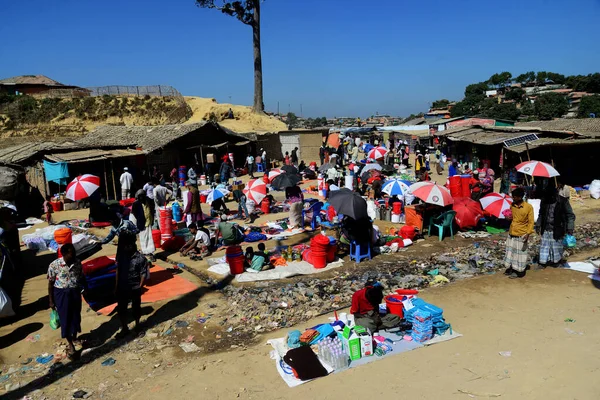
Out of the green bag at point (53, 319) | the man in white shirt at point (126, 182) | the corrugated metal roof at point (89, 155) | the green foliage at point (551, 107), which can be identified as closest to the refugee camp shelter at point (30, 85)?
the corrugated metal roof at point (89, 155)

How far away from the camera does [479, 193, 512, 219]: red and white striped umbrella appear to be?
9849 millimetres

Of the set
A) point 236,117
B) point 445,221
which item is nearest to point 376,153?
point 445,221

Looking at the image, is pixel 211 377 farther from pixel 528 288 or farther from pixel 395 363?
pixel 528 288

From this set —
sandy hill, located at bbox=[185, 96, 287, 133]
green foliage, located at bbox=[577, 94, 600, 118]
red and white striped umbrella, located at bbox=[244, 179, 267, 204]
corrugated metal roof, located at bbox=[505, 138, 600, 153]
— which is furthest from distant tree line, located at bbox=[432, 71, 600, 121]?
red and white striped umbrella, located at bbox=[244, 179, 267, 204]

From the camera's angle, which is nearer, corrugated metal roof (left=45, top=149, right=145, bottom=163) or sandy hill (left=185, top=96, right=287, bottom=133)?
corrugated metal roof (left=45, top=149, right=145, bottom=163)

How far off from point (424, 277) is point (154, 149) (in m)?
15.7

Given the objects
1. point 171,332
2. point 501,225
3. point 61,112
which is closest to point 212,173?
point 501,225

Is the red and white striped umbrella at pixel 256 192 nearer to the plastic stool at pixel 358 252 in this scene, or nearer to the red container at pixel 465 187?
the plastic stool at pixel 358 252

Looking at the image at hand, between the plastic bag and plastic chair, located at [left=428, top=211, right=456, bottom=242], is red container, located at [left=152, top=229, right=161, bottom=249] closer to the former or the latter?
plastic chair, located at [left=428, top=211, right=456, bottom=242]

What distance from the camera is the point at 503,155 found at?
16984 mm

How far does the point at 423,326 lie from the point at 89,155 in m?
15.0

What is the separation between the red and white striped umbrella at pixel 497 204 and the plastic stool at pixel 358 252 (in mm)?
3159

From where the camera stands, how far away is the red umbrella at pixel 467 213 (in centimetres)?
1075

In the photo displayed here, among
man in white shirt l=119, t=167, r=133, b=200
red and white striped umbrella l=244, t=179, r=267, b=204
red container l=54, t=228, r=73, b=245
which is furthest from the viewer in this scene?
man in white shirt l=119, t=167, r=133, b=200
